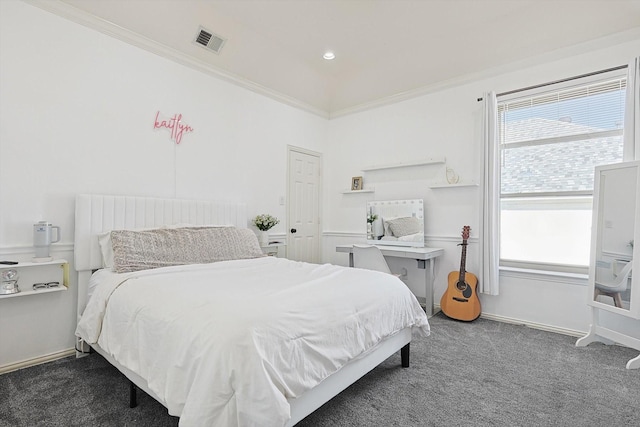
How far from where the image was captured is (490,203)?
3.54 m

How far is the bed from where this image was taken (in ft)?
4.17

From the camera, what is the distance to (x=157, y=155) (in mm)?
3229

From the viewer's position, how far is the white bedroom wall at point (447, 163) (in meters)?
3.22

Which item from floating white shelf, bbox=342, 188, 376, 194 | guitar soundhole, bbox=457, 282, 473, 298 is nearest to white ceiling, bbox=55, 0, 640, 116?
floating white shelf, bbox=342, 188, 376, 194

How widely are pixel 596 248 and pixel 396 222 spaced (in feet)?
Answer: 6.83

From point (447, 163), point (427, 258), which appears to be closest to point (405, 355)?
point (427, 258)

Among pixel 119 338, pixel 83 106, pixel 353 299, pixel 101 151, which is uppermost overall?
pixel 83 106

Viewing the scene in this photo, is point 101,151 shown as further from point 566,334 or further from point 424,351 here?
point 566,334

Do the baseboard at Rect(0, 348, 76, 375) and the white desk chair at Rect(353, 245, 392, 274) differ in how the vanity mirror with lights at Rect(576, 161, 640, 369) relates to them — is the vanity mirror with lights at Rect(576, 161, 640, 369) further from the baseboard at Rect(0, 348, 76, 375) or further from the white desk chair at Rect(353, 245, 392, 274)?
the baseboard at Rect(0, 348, 76, 375)

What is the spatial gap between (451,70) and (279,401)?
400 centimetres

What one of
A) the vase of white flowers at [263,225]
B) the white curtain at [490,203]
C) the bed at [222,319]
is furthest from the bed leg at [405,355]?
the vase of white flowers at [263,225]

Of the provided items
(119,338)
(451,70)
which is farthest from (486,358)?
(451,70)

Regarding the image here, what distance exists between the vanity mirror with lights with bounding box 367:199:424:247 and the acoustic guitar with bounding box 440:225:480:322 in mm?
574

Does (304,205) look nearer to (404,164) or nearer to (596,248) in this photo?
(404,164)
